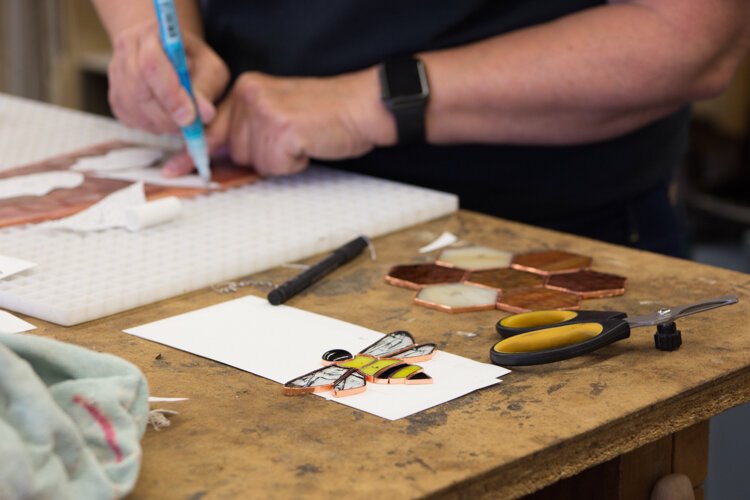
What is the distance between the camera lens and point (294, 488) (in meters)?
0.67

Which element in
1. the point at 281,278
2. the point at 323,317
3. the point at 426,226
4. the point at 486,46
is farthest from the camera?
the point at 486,46

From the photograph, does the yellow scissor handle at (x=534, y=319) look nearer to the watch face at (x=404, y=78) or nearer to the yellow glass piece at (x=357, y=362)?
the yellow glass piece at (x=357, y=362)

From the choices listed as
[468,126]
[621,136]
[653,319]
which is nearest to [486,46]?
[468,126]

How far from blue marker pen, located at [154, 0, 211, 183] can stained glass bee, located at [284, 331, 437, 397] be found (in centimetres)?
61

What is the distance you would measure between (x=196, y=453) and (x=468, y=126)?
797mm

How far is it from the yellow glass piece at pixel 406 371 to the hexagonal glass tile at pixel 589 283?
25cm

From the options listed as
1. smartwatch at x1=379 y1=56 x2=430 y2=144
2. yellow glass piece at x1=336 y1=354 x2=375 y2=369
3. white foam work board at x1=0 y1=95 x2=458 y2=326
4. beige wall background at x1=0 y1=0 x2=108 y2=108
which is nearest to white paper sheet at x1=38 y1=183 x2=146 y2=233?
white foam work board at x1=0 y1=95 x2=458 y2=326

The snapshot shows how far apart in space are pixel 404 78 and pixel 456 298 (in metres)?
0.45

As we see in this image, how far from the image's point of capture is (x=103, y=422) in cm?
68

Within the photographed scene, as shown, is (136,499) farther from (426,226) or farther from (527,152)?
(527,152)

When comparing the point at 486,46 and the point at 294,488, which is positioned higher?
the point at 486,46

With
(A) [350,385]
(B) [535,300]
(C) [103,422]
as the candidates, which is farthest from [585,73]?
(C) [103,422]

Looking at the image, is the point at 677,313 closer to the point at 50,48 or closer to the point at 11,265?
the point at 11,265

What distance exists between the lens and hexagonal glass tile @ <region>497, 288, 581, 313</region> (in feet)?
3.27
